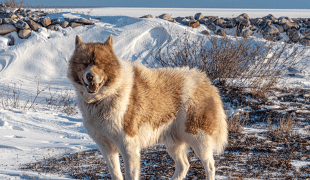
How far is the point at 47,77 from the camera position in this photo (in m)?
10.2

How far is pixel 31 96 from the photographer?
28.1 feet

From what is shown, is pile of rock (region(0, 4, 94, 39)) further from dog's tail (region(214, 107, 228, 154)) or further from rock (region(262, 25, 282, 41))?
dog's tail (region(214, 107, 228, 154))

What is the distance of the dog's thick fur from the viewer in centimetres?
279

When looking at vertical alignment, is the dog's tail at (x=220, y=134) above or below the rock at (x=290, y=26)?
below

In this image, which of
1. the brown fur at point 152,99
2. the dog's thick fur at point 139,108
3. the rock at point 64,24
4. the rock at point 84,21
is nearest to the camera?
the dog's thick fur at point 139,108

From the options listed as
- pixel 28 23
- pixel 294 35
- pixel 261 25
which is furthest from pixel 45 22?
pixel 294 35

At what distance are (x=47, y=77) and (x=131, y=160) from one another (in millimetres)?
8392

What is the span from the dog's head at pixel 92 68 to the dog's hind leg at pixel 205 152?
141 centimetres

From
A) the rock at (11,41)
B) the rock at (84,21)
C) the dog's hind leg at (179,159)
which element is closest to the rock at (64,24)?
the rock at (84,21)

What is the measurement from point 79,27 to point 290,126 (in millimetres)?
9765

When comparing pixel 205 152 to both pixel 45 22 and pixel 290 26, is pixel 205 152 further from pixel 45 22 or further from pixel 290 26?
pixel 290 26

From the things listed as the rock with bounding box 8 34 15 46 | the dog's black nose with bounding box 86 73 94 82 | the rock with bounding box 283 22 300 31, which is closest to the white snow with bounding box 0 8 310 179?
the rock with bounding box 8 34 15 46

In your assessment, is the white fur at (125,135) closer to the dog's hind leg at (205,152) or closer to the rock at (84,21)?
the dog's hind leg at (205,152)

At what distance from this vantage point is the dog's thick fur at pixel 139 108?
2.79 metres
